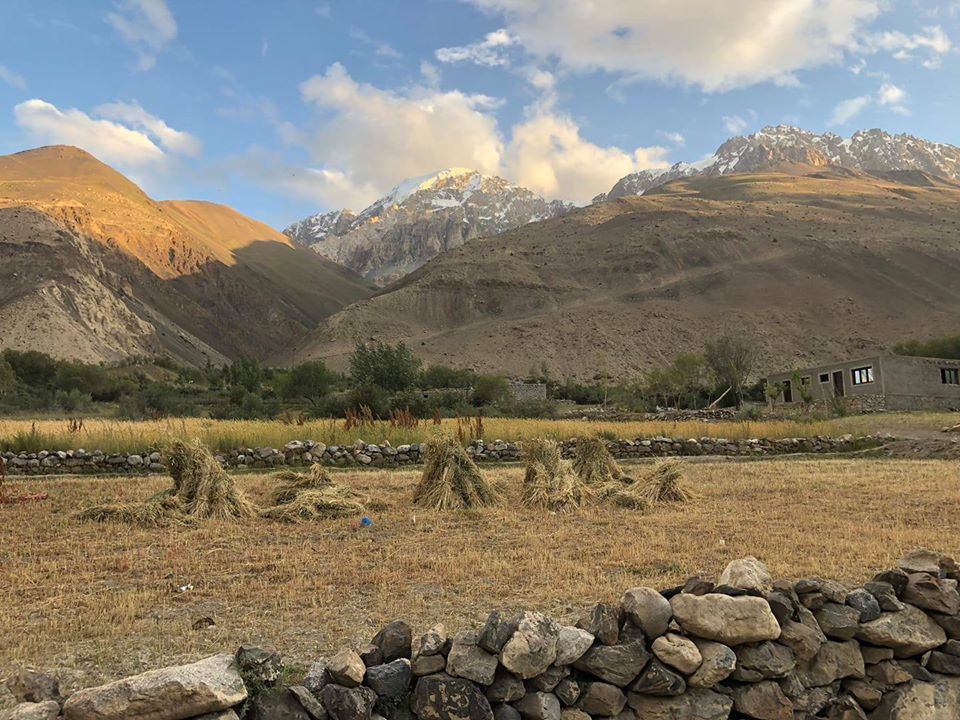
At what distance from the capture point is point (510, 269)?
104 meters

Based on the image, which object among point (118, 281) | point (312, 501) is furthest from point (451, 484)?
point (118, 281)

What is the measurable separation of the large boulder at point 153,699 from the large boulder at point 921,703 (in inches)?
162

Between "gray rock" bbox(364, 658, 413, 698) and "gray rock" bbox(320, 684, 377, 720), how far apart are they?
0.13 metres

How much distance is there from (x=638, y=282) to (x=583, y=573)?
3785 inches

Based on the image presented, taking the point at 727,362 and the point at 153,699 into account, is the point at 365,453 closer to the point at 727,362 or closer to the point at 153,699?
the point at 153,699

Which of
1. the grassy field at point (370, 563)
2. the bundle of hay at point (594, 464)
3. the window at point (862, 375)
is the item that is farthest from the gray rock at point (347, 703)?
the window at point (862, 375)

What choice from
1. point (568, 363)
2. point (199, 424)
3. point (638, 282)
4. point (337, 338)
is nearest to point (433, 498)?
point (199, 424)

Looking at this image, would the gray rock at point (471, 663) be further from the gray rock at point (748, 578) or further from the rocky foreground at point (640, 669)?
the gray rock at point (748, 578)

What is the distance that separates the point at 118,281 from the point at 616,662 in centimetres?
10510

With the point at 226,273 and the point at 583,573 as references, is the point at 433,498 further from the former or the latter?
the point at 226,273

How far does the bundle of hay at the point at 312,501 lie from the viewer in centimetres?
1040

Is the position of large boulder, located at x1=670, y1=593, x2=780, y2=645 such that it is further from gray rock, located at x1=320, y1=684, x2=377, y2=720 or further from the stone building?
the stone building

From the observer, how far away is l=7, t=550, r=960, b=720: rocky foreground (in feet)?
12.0

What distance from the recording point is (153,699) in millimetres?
3459
